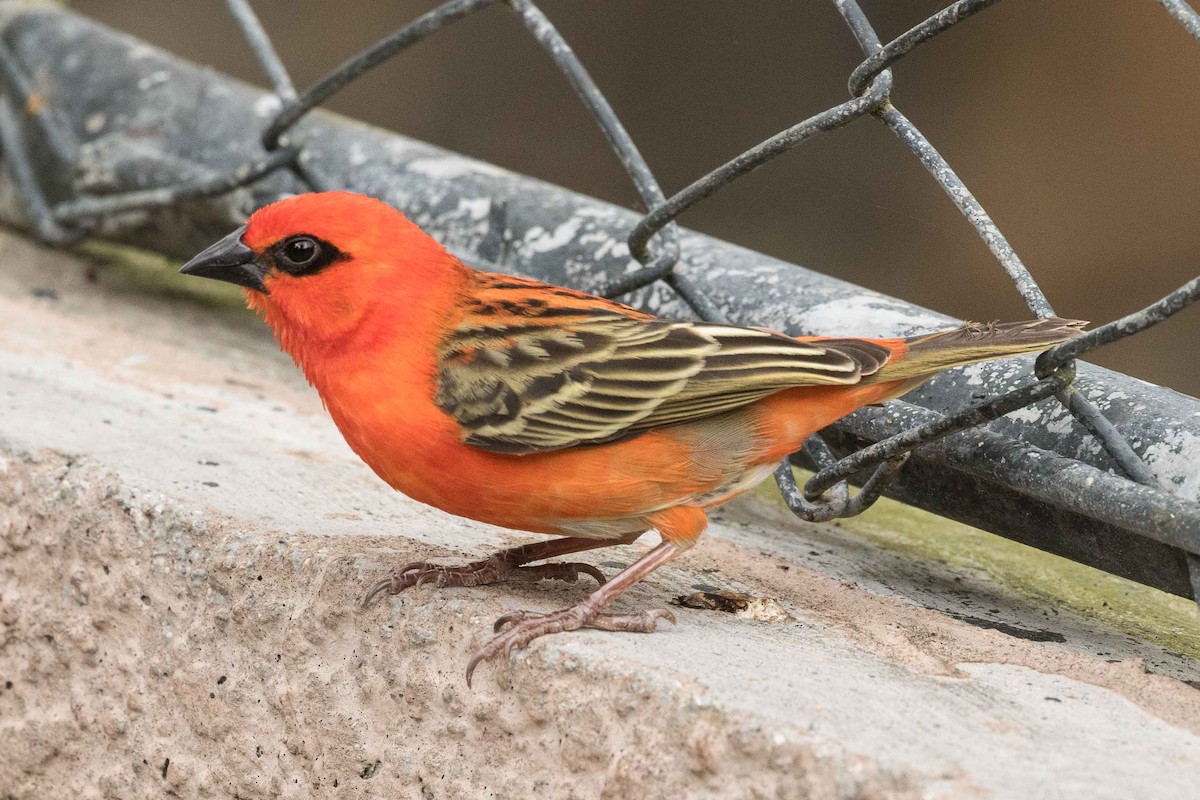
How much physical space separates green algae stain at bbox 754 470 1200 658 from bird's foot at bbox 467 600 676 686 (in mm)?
958

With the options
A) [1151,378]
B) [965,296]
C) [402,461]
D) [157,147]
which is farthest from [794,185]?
[402,461]

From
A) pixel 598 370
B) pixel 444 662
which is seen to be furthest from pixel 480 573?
pixel 598 370

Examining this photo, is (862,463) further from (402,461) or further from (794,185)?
(794,185)

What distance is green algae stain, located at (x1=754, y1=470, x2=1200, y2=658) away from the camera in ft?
9.80

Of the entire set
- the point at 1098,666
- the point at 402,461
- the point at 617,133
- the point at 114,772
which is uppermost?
the point at 617,133

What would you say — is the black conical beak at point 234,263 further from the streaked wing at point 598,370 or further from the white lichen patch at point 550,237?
the white lichen patch at point 550,237

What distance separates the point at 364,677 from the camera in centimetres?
258

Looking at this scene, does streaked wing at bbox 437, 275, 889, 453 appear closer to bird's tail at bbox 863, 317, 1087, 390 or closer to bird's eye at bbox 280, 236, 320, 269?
bird's tail at bbox 863, 317, 1087, 390

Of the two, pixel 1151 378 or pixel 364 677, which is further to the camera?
pixel 1151 378

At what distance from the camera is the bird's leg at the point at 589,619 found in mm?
2402

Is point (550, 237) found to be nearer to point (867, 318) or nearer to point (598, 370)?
point (867, 318)

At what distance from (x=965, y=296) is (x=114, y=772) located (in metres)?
4.13


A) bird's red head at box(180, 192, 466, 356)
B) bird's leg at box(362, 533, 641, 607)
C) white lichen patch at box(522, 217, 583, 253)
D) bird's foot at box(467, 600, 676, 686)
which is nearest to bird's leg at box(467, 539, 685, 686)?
bird's foot at box(467, 600, 676, 686)

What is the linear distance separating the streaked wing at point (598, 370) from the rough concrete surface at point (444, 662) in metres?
0.33
